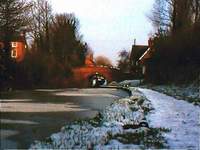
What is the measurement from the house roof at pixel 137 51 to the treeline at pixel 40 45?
27396 mm

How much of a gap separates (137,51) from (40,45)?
154 ft

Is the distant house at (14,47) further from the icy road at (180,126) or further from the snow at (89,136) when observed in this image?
the snow at (89,136)

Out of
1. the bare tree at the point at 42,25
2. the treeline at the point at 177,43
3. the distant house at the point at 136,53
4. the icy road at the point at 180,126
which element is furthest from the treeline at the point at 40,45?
the icy road at the point at 180,126

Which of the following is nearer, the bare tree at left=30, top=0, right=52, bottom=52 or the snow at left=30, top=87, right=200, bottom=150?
the snow at left=30, top=87, right=200, bottom=150

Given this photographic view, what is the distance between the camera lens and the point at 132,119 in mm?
19312

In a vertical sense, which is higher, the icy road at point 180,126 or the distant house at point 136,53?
the distant house at point 136,53

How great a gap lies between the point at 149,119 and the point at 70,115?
10.00 feet

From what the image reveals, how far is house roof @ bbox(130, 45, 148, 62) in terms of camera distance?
13000cm

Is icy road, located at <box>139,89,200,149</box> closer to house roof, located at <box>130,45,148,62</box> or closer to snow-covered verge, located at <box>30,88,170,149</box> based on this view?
snow-covered verge, located at <box>30,88,170,149</box>

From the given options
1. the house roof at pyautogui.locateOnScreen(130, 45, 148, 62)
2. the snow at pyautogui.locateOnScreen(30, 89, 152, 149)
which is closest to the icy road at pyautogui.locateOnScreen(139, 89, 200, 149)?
the snow at pyautogui.locateOnScreen(30, 89, 152, 149)

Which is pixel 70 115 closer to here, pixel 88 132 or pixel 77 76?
pixel 88 132

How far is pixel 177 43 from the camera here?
192 feet

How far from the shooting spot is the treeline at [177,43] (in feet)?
181

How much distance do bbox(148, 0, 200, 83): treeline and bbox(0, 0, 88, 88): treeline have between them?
14.9 metres
